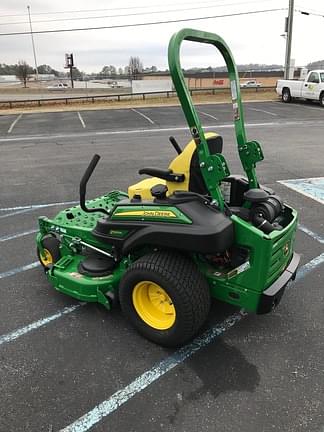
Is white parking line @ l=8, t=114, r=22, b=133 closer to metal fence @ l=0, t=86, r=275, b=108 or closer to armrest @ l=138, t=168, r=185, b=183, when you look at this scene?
metal fence @ l=0, t=86, r=275, b=108

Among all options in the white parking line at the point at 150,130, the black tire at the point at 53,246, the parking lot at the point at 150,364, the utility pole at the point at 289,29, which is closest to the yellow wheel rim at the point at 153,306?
the parking lot at the point at 150,364

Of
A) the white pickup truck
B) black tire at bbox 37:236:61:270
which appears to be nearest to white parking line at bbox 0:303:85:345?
black tire at bbox 37:236:61:270

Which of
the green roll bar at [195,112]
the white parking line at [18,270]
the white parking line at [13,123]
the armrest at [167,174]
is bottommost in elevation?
the white parking line at [18,270]

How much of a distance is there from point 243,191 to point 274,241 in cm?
82

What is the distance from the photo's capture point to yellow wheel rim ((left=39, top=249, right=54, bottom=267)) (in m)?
3.76

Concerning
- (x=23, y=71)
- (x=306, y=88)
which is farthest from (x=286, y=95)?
(x=23, y=71)

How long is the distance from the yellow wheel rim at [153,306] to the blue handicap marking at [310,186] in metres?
3.80

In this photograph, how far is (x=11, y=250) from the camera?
451 centimetres

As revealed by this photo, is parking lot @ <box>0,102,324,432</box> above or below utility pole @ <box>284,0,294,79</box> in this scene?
below

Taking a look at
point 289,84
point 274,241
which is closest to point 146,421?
point 274,241

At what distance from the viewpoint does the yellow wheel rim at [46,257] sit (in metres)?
3.76

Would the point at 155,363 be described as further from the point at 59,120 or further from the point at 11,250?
the point at 59,120

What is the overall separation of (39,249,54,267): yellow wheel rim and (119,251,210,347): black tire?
118 cm

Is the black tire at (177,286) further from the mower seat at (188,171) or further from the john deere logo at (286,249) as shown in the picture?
the john deere logo at (286,249)
